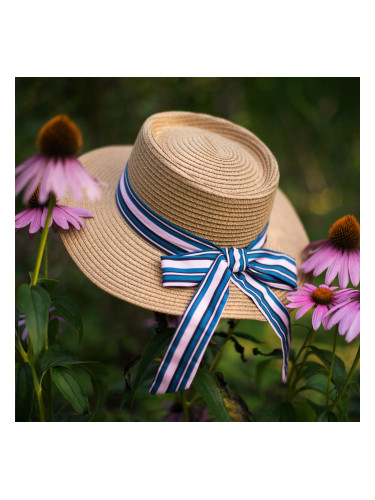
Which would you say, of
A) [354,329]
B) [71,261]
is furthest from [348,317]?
[71,261]

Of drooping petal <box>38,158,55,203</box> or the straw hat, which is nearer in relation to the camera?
drooping petal <box>38,158,55,203</box>

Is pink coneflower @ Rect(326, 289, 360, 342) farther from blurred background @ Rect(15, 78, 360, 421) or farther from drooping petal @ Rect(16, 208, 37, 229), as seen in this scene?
drooping petal @ Rect(16, 208, 37, 229)

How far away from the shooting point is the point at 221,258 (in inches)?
38.5

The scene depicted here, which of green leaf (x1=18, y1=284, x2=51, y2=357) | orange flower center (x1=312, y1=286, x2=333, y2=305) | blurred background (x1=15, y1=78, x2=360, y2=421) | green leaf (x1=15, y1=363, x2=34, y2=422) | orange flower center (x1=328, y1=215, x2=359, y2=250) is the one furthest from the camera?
blurred background (x1=15, y1=78, x2=360, y2=421)

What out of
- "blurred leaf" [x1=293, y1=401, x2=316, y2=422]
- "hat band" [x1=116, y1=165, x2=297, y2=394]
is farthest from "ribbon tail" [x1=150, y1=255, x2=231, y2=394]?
"blurred leaf" [x1=293, y1=401, x2=316, y2=422]

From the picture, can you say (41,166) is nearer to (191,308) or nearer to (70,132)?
(70,132)

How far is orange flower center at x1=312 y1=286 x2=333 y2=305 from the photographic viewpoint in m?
0.97

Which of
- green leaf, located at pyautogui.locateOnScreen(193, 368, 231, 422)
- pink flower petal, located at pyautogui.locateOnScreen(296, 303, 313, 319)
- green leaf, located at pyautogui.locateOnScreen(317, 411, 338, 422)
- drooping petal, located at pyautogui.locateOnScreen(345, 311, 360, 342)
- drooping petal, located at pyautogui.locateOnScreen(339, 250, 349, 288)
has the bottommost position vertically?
green leaf, located at pyautogui.locateOnScreen(317, 411, 338, 422)

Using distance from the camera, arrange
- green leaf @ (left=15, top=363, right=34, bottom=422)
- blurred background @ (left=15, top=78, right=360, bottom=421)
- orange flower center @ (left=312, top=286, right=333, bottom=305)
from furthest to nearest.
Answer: blurred background @ (left=15, top=78, right=360, bottom=421) < orange flower center @ (left=312, top=286, right=333, bottom=305) < green leaf @ (left=15, top=363, right=34, bottom=422)

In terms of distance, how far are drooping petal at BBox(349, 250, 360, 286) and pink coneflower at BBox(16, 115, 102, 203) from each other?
64cm

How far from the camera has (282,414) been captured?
1120 millimetres

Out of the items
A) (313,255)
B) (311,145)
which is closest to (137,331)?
(313,255)

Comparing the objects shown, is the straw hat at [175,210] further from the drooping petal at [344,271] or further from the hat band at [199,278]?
the drooping petal at [344,271]

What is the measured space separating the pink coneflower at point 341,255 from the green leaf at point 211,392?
14.3 inches
